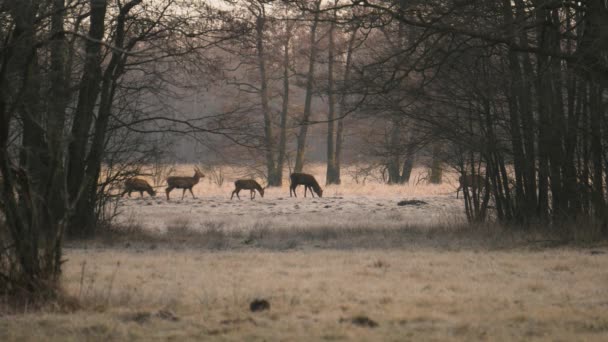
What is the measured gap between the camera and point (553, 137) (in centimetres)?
1403

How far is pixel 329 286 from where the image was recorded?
9.12 m

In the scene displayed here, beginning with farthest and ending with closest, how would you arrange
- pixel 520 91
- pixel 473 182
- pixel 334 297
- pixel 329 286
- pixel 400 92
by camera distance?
pixel 473 182 < pixel 400 92 < pixel 520 91 < pixel 329 286 < pixel 334 297

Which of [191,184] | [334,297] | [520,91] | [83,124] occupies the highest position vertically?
[520,91]

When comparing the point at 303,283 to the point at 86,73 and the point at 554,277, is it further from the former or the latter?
the point at 86,73

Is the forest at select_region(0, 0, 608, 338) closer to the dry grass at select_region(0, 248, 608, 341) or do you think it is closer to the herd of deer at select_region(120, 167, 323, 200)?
the dry grass at select_region(0, 248, 608, 341)

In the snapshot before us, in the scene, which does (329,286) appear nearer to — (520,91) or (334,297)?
(334,297)

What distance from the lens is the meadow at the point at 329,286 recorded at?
21.4 ft

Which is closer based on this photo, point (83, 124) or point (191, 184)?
point (83, 124)

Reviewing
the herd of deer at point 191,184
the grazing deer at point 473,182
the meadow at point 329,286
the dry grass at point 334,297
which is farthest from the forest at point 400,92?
the herd of deer at point 191,184

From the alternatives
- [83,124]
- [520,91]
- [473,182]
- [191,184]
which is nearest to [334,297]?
[520,91]

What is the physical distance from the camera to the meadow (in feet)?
21.4

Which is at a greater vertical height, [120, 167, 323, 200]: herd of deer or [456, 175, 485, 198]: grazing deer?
[120, 167, 323, 200]: herd of deer

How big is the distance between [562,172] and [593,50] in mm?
4054

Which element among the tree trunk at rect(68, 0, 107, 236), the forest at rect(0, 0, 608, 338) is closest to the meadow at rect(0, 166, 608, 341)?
the tree trunk at rect(68, 0, 107, 236)
